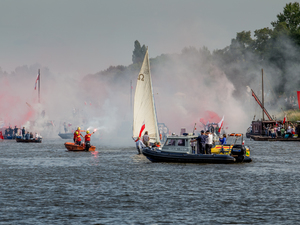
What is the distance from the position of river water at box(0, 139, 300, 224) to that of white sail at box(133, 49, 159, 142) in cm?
1204

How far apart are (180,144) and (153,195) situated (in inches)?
637

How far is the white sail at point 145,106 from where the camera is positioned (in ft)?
162

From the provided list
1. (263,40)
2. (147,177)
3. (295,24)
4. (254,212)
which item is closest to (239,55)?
(263,40)

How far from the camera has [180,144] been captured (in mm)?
40312

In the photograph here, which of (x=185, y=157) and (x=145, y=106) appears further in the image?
(x=145, y=106)

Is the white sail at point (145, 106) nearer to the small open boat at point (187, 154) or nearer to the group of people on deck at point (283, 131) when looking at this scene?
the small open boat at point (187, 154)

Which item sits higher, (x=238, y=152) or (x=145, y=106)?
(x=145, y=106)

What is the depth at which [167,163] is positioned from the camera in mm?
41906

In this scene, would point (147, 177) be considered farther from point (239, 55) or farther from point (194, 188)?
point (239, 55)

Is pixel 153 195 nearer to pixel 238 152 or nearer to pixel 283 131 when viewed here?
pixel 238 152

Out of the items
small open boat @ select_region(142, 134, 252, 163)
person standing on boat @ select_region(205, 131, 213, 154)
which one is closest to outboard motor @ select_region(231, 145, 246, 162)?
small open boat @ select_region(142, 134, 252, 163)

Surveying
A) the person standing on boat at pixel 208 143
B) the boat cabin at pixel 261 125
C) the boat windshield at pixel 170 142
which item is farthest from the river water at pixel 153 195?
the boat cabin at pixel 261 125

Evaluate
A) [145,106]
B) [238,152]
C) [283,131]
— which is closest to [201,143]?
[238,152]

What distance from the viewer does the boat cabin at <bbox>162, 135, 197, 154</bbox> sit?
1575 inches
